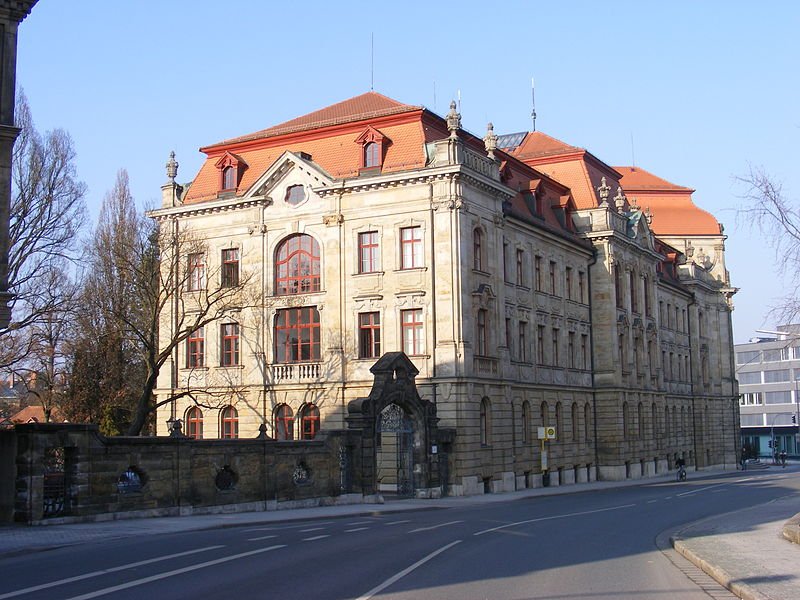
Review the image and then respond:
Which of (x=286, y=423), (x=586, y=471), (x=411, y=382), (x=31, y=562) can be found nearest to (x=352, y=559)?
(x=31, y=562)

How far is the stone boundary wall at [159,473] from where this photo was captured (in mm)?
24344

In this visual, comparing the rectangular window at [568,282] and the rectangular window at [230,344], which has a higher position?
the rectangular window at [568,282]

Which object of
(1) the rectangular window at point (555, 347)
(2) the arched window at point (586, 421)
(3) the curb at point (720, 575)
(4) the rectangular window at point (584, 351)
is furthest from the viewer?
(4) the rectangular window at point (584, 351)

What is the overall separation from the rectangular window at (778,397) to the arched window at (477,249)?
99119mm

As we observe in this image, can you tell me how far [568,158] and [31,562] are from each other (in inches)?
A: 1889

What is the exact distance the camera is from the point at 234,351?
48.1 meters

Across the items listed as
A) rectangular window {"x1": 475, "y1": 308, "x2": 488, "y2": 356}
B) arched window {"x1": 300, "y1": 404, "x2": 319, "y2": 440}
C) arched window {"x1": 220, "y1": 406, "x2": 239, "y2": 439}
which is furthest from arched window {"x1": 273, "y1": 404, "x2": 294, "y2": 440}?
rectangular window {"x1": 475, "y1": 308, "x2": 488, "y2": 356}

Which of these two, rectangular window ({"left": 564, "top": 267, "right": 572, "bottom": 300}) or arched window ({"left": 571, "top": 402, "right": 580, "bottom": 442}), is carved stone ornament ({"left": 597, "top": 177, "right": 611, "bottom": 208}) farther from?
arched window ({"left": 571, "top": 402, "right": 580, "bottom": 442})

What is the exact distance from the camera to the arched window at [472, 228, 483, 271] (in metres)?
44.2

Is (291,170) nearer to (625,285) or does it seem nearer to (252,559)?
(625,285)

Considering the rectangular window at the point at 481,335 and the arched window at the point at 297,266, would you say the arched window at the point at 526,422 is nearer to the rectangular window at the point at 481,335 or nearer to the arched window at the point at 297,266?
the rectangular window at the point at 481,335

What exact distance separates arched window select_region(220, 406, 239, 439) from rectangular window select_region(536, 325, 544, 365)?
49.4 ft

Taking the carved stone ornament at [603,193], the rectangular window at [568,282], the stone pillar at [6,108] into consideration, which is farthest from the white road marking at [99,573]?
the carved stone ornament at [603,193]

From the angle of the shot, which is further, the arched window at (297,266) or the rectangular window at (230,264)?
the rectangular window at (230,264)
